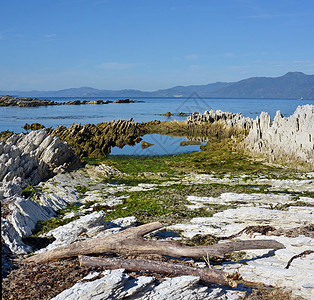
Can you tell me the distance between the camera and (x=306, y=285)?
802cm

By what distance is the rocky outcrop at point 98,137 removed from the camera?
34.2 metres

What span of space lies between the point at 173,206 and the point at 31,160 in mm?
9995

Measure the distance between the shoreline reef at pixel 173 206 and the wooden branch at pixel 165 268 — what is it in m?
0.18

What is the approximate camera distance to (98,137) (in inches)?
1556

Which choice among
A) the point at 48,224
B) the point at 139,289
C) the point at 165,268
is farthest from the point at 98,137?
the point at 139,289

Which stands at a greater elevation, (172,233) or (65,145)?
(65,145)

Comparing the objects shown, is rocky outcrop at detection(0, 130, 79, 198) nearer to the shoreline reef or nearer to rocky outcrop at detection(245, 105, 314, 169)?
the shoreline reef

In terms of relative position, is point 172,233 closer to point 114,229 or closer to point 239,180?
point 114,229

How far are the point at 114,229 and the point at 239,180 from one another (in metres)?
11.0

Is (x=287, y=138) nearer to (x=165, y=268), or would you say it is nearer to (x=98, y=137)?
(x=98, y=137)

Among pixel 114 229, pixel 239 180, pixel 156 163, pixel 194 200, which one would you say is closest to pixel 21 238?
pixel 114 229

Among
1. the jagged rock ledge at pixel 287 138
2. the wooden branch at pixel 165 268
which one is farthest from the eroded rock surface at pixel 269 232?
the jagged rock ledge at pixel 287 138

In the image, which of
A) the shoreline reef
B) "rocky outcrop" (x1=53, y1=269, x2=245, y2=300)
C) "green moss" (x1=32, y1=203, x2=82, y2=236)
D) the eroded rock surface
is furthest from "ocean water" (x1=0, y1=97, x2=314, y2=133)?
"rocky outcrop" (x1=53, y1=269, x2=245, y2=300)

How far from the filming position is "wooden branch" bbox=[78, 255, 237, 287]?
26.1ft
